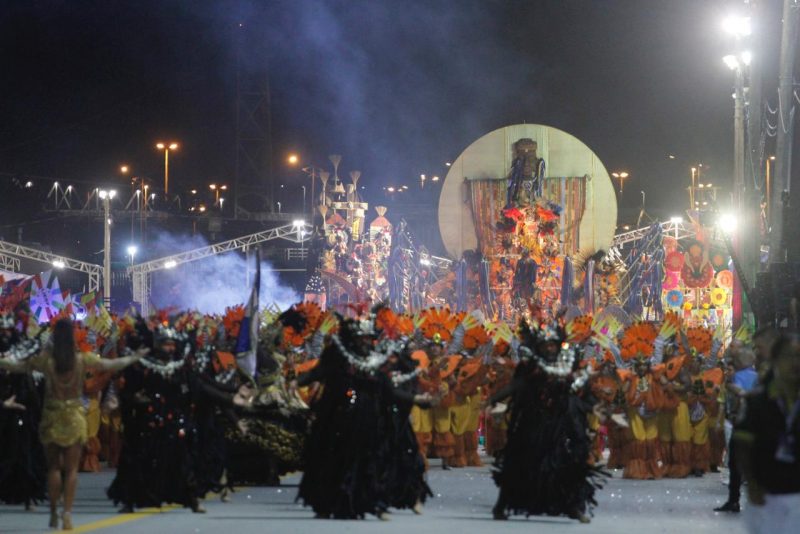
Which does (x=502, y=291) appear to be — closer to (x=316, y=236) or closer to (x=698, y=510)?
(x=316, y=236)

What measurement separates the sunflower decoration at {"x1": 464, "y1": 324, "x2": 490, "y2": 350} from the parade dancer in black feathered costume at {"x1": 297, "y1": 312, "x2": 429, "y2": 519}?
7.13 metres

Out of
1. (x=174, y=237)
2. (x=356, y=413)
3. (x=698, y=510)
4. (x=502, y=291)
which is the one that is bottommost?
(x=698, y=510)

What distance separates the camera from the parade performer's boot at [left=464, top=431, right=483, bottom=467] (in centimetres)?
2102

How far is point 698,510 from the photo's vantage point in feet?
49.0

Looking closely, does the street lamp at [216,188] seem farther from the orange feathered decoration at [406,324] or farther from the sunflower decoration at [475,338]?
the sunflower decoration at [475,338]

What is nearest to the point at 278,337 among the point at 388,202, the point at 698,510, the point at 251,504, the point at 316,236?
the point at 251,504

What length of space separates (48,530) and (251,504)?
3.01 meters

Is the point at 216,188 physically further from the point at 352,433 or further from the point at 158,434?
the point at 352,433

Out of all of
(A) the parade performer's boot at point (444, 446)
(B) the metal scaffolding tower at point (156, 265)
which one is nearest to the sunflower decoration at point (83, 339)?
(A) the parade performer's boot at point (444, 446)

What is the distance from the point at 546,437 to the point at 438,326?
7.38m

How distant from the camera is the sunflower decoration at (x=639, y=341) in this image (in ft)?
64.7

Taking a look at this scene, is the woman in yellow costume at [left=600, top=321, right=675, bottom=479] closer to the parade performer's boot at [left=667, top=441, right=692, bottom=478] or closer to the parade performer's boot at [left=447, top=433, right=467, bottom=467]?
the parade performer's boot at [left=667, top=441, right=692, bottom=478]

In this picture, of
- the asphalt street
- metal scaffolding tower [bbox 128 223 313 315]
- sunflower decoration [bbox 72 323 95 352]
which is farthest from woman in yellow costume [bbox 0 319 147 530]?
metal scaffolding tower [bbox 128 223 313 315]

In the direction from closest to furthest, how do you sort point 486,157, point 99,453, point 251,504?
point 251,504
point 99,453
point 486,157
